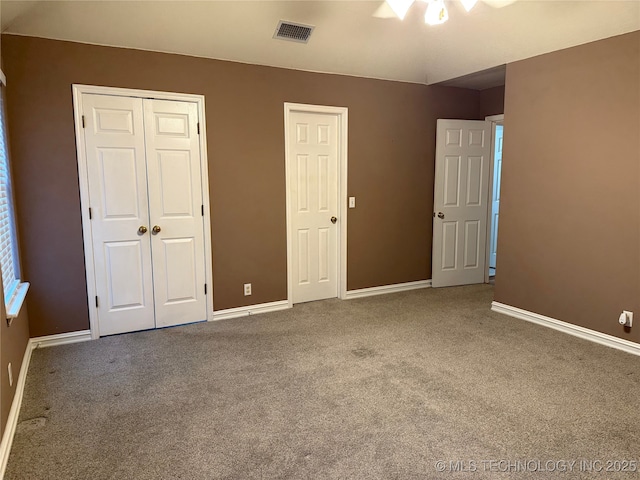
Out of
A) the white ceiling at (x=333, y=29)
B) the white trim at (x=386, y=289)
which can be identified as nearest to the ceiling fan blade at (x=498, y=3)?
the white ceiling at (x=333, y=29)

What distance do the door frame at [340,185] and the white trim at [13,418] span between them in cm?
227

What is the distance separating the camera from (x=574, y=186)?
11.4ft

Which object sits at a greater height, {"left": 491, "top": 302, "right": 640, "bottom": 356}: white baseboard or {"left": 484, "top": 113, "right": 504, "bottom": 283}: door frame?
{"left": 484, "top": 113, "right": 504, "bottom": 283}: door frame

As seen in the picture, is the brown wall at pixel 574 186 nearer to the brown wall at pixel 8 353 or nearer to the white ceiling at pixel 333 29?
the white ceiling at pixel 333 29

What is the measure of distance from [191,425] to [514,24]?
3717mm

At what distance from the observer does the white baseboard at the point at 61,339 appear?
3.34m

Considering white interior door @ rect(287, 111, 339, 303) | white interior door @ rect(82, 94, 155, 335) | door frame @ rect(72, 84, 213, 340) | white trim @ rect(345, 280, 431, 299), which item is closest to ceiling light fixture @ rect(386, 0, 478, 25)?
white interior door @ rect(287, 111, 339, 303)

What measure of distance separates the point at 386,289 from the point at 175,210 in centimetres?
253

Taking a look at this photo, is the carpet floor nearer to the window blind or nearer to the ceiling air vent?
the window blind

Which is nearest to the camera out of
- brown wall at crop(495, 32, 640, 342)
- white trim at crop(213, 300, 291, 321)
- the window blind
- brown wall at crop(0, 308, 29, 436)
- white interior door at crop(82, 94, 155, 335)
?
brown wall at crop(0, 308, 29, 436)

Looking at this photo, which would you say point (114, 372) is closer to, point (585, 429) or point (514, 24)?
point (585, 429)

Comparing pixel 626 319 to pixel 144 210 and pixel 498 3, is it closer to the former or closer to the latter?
pixel 498 3

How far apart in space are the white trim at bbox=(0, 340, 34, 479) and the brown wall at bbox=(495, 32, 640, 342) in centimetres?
398

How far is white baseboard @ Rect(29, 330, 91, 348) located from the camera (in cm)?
334
